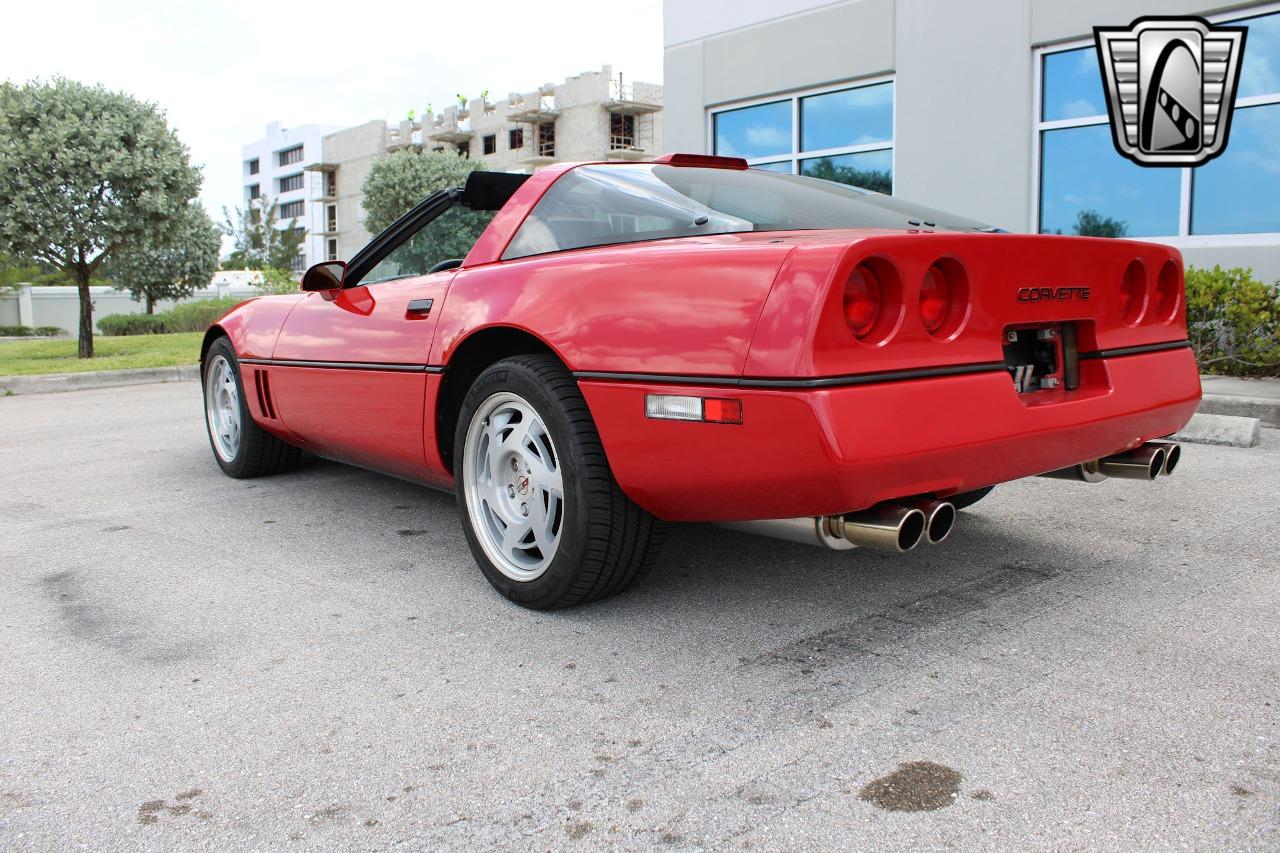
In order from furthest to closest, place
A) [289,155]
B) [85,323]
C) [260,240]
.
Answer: [289,155] < [260,240] < [85,323]

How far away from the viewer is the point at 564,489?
2.80m

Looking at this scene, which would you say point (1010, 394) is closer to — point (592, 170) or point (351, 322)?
point (592, 170)

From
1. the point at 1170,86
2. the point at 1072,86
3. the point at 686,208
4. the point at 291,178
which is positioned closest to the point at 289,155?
the point at 291,178

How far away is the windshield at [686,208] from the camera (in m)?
2.85

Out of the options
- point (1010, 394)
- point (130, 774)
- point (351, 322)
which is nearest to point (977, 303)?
point (1010, 394)

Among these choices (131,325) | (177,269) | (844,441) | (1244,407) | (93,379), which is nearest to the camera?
(844,441)

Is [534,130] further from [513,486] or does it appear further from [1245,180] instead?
[513,486]

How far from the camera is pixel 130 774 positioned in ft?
6.75

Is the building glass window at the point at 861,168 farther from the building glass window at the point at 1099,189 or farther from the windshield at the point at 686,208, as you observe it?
the windshield at the point at 686,208

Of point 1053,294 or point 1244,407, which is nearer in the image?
point 1053,294

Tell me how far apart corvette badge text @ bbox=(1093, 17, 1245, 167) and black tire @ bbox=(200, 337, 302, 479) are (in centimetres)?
836

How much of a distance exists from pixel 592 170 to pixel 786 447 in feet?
4.75

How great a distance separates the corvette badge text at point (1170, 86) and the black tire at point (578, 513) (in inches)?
338

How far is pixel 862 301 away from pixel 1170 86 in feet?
29.9
